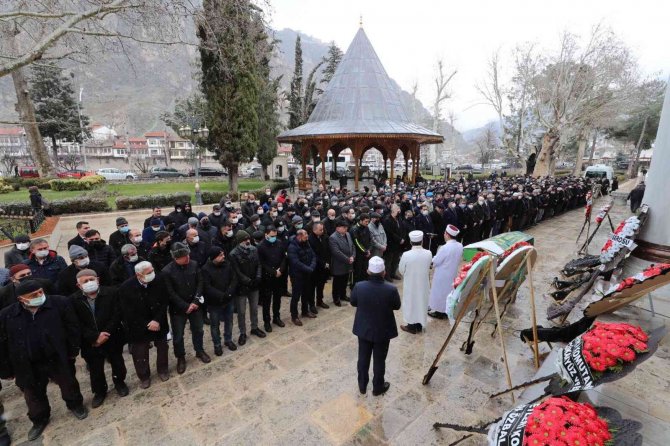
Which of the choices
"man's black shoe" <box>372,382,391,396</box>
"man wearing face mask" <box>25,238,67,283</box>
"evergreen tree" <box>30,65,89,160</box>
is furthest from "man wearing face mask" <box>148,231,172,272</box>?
"evergreen tree" <box>30,65,89,160</box>

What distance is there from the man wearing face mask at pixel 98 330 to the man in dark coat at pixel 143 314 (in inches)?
4.3

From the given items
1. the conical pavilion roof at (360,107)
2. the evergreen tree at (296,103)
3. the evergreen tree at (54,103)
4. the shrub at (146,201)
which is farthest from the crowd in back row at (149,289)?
the evergreen tree at (54,103)

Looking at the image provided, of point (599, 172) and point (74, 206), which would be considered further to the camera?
point (599, 172)

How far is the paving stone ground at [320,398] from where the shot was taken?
3.35m

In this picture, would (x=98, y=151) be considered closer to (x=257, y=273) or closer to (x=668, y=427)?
(x=257, y=273)

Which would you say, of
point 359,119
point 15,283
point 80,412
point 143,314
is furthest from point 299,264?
point 359,119

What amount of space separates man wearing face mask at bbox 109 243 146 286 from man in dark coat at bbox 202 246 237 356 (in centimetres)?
99

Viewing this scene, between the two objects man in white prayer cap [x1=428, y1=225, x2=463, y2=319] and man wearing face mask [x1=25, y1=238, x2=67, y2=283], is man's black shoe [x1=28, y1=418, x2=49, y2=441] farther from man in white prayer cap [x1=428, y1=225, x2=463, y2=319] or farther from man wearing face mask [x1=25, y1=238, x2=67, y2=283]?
man in white prayer cap [x1=428, y1=225, x2=463, y2=319]

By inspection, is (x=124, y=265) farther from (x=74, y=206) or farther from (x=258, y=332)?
(x=74, y=206)

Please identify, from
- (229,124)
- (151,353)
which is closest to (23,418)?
(151,353)

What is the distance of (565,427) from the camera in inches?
65.3

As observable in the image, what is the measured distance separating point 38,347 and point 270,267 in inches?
114

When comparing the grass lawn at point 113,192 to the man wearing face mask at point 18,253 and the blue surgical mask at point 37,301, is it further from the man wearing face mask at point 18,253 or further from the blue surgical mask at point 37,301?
the blue surgical mask at point 37,301

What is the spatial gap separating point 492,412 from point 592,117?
32498mm
